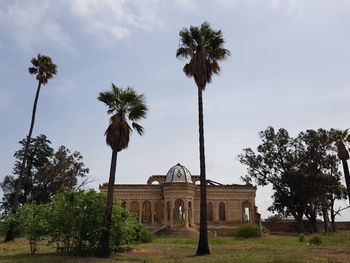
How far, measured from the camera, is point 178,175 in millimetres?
48250

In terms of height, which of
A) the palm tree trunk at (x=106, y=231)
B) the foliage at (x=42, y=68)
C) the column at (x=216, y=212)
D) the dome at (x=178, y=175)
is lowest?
the palm tree trunk at (x=106, y=231)

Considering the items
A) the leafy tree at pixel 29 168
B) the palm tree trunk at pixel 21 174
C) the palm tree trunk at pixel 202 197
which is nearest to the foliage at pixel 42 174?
the leafy tree at pixel 29 168

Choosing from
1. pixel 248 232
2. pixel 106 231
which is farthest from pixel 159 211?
pixel 106 231

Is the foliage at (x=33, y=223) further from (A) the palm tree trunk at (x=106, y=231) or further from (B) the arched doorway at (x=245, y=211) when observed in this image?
(B) the arched doorway at (x=245, y=211)

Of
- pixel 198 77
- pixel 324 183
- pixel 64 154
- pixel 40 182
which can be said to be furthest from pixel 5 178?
pixel 324 183

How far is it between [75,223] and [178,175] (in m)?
29.7

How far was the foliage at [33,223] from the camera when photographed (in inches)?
766

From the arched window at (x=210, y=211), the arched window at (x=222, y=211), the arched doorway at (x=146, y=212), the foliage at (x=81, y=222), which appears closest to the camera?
the foliage at (x=81, y=222)

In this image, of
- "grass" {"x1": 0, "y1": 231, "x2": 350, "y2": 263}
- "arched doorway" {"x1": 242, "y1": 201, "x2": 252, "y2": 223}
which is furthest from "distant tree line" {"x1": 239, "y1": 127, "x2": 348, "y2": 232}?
"grass" {"x1": 0, "y1": 231, "x2": 350, "y2": 263}

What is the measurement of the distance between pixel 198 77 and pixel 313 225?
39.0 m

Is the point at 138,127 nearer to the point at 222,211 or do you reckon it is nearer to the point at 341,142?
the point at 341,142

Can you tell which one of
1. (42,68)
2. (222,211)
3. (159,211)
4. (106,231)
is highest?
(42,68)

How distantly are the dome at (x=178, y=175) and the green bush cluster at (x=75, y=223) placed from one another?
89.6 ft

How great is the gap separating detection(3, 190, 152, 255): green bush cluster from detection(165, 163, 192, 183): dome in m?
27.3
